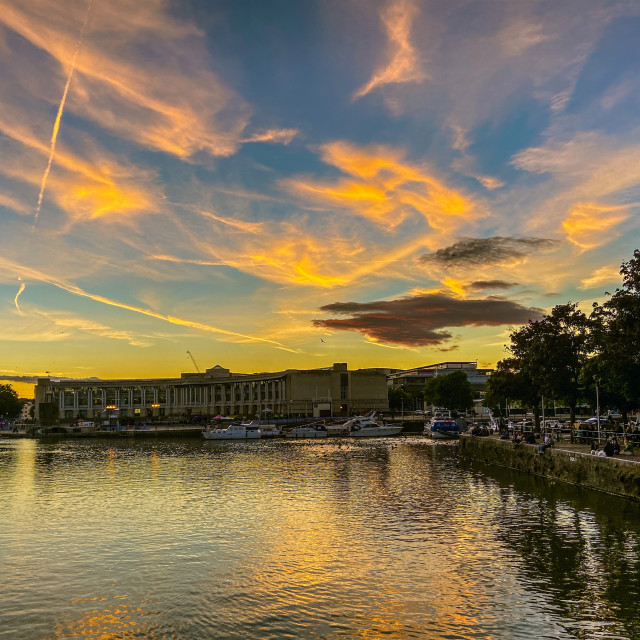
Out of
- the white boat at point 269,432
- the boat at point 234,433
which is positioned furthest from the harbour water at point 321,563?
the white boat at point 269,432

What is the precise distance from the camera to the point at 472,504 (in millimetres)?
42719

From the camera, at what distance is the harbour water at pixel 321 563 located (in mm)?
20141

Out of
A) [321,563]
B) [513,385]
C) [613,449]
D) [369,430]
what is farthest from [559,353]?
[369,430]

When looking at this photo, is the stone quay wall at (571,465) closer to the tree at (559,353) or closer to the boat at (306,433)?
the tree at (559,353)

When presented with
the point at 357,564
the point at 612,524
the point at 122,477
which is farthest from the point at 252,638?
the point at 122,477

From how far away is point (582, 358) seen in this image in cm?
7200

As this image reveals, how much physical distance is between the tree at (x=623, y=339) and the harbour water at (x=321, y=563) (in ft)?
35.2

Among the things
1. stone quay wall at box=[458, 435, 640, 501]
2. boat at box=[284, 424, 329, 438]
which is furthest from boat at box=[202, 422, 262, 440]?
stone quay wall at box=[458, 435, 640, 501]

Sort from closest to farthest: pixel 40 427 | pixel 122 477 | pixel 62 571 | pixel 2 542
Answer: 1. pixel 62 571
2. pixel 2 542
3. pixel 122 477
4. pixel 40 427

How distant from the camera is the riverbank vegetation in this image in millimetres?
48438

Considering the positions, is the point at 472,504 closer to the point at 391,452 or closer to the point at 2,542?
the point at 2,542

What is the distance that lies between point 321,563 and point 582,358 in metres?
54.2

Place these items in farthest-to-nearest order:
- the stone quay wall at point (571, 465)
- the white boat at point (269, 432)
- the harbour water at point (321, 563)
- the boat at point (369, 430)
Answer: the white boat at point (269, 432) < the boat at point (369, 430) < the stone quay wall at point (571, 465) < the harbour water at point (321, 563)

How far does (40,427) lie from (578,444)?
157 metres
